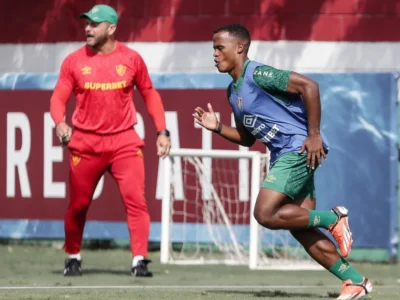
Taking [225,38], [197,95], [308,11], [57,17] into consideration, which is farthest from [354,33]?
[225,38]

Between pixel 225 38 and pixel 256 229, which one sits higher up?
pixel 225 38

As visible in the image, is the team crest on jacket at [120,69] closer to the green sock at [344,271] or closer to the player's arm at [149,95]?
the player's arm at [149,95]

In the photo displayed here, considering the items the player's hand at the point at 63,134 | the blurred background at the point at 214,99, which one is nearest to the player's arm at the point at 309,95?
the player's hand at the point at 63,134

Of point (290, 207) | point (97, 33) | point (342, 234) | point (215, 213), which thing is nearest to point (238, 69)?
point (290, 207)

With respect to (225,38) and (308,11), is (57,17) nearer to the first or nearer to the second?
(308,11)

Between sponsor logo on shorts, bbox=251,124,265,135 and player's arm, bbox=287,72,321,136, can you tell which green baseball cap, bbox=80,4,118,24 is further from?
player's arm, bbox=287,72,321,136

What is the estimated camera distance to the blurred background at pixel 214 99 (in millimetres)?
13172

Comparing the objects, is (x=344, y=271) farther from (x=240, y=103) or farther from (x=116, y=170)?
(x=116, y=170)

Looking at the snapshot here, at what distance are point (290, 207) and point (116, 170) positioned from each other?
2.70 m

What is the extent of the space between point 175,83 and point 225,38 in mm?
4671

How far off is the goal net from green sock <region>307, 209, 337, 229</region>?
4.34 meters

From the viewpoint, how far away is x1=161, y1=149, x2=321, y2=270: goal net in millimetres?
13258

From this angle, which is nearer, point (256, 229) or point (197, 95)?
point (256, 229)

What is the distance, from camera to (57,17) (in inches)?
575
